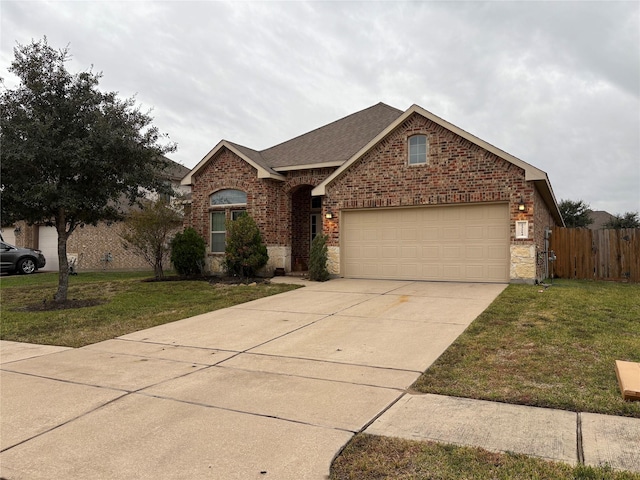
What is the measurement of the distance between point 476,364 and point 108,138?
890 centimetres

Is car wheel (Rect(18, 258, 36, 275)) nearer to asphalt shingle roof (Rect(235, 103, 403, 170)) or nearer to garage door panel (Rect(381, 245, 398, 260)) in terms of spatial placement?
asphalt shingle roof (Rect(235, 103, 403, 170))

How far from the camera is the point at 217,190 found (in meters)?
17.7

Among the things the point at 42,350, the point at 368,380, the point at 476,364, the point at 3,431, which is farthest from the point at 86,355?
the point at 476,364

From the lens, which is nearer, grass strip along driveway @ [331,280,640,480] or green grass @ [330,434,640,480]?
green grass @ [330,434,640,480]

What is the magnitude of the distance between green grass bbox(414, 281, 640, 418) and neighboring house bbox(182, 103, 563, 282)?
3947mm

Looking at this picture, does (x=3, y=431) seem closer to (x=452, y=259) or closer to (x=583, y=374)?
(x=583, y=374)

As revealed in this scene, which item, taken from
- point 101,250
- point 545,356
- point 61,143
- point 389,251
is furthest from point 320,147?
point 545,356

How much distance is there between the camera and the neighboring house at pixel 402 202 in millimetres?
13086

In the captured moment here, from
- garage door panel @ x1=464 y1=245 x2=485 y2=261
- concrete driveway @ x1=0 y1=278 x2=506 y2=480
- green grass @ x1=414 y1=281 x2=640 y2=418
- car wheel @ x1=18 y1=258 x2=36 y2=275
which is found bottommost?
concrete driveway @ x1=0 y1=278 x2=506 y2=480

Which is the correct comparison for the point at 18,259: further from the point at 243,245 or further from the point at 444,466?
the point at 444,466

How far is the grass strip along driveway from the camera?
9.87ft

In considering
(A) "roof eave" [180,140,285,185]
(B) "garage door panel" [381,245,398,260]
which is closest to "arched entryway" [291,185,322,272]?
(A) "roof eave" [180,140,285,185]

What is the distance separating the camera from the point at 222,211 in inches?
699

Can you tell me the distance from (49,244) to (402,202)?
777 inches
